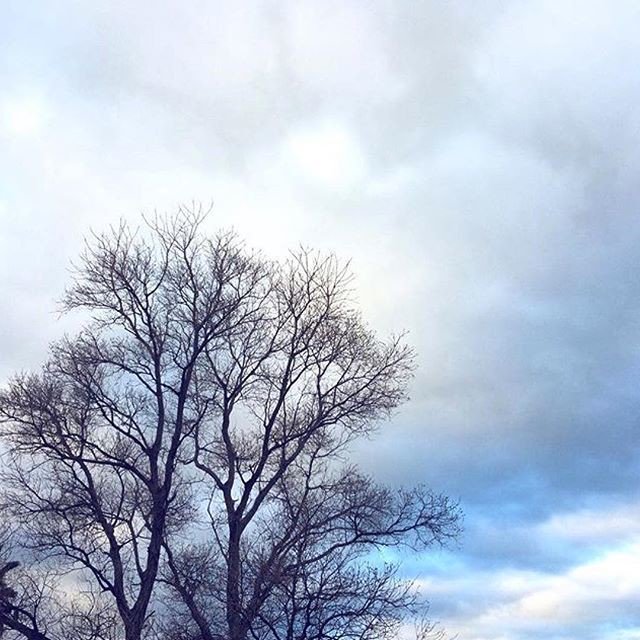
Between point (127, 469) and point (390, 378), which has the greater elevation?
point (390, 378)

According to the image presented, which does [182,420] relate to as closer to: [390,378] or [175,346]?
[175,346]

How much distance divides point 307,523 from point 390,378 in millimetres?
4889

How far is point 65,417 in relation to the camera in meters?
27.9

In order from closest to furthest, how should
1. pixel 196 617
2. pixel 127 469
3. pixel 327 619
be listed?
pixel 327 619, pixel 196 617, pixel 127 469

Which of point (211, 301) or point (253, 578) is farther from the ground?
point (211, 301)

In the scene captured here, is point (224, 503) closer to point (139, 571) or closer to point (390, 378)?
point (139, 571)

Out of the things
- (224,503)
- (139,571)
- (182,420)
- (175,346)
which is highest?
(175,346)

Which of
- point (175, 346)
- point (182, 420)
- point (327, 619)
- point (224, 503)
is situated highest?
point (175, 346)

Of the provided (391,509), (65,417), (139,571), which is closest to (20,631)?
(139,571)

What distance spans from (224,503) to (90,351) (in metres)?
5.21

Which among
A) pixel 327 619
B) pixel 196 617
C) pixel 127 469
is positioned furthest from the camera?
pixel 127 469

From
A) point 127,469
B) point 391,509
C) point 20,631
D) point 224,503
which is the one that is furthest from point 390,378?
point 20,631

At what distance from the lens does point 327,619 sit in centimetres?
2442

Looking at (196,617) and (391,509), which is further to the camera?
(391,509)
